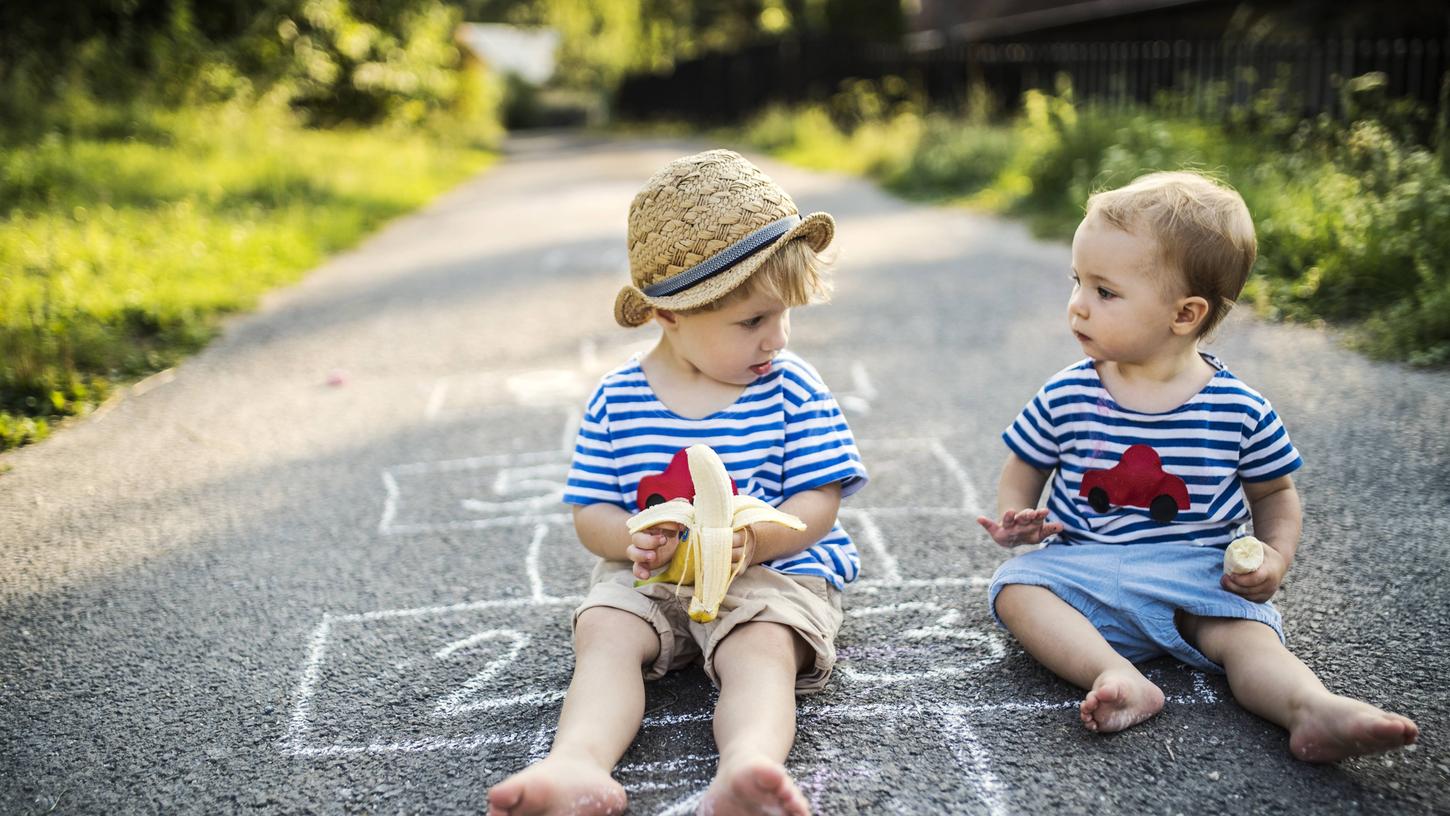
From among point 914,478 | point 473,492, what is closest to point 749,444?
point 914,478

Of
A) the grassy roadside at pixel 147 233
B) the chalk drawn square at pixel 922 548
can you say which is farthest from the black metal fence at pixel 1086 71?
the grassy roadside at pixel 147 233

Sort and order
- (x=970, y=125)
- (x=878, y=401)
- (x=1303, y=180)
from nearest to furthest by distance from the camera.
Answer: (x=878, y=401) → (x=1303, y=180) → (x=970, y=125)

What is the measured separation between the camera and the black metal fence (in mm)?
8383

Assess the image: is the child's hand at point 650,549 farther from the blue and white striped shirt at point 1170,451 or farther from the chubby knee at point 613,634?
the blue and white striped shirt at point 1170,451

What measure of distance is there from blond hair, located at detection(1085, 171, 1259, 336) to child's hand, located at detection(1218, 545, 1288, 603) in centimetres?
51

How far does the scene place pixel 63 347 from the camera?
4.69 meters

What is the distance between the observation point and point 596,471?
2377mm

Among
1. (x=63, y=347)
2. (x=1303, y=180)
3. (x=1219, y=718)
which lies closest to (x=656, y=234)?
(x=1219, y=718)

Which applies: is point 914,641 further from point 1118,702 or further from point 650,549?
point 650,549

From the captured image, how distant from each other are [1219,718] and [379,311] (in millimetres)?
5223

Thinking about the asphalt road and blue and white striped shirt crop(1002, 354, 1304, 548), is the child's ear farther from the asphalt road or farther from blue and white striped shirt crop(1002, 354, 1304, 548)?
the asphalt road

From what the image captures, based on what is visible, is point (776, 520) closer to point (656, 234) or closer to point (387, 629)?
point (656, 234)

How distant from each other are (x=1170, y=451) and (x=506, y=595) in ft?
5.32

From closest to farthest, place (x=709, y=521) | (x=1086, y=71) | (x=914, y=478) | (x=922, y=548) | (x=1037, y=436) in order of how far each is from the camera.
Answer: (x=709, y=521), (x=1037, y=436), (x=922, y=548), (x=914, y=478), (x=1086, y=71)
